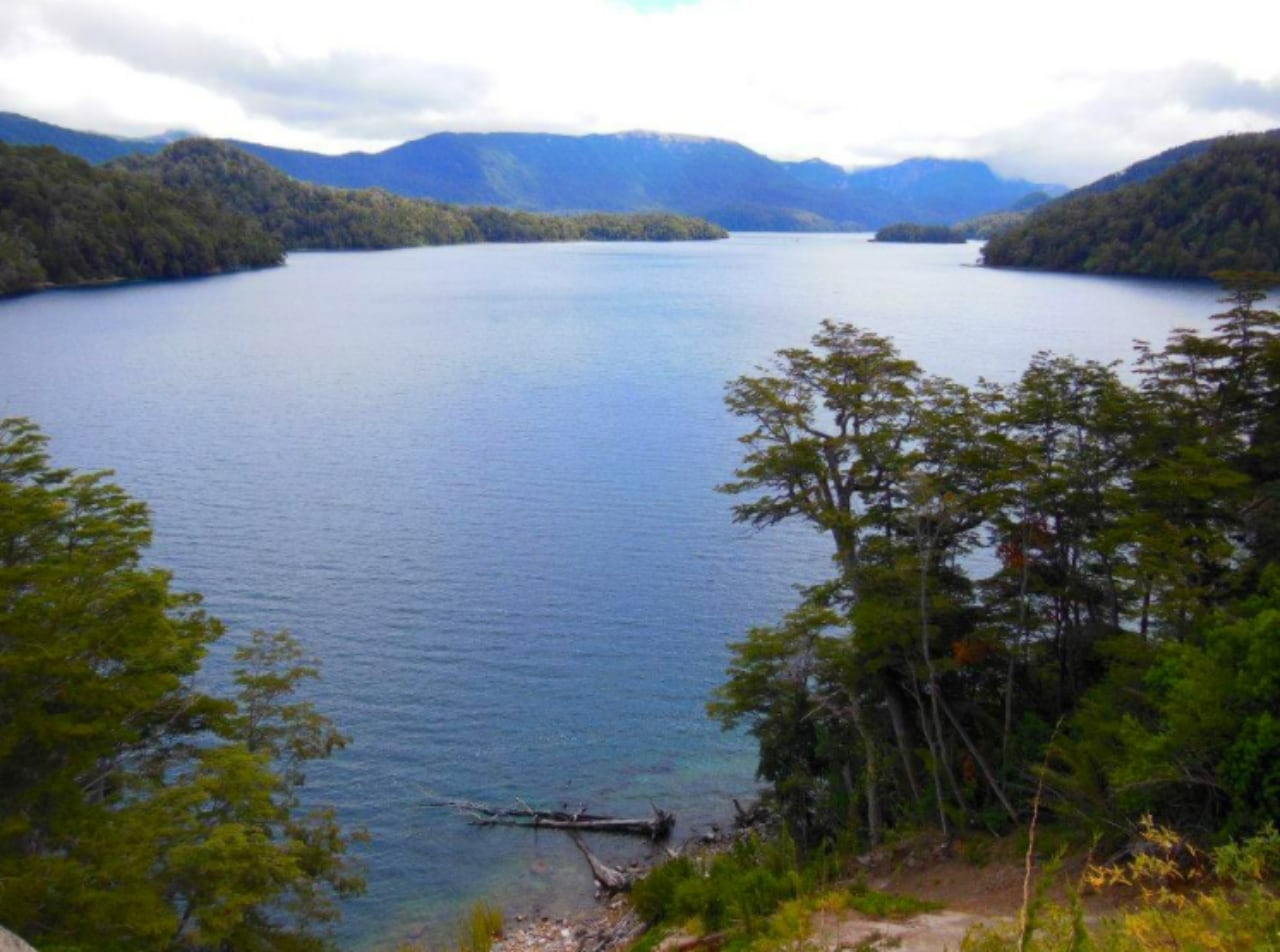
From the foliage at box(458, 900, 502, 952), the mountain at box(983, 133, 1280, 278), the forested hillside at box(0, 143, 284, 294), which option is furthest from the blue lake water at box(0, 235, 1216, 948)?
the mountain at box(983, 133, 1280, 278)

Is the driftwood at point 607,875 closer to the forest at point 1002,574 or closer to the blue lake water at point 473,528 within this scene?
the blue lake water at point 473,528

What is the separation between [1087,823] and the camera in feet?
64.6

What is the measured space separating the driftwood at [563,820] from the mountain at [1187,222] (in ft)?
465

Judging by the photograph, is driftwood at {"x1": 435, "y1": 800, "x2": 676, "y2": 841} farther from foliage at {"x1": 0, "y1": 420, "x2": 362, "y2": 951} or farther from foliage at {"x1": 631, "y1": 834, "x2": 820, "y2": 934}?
foliage at {"x1": 0, "y1": 420, "x2": 362, "y2": 951}

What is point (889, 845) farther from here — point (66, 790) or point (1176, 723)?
point (66, 790)

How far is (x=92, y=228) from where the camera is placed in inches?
6235

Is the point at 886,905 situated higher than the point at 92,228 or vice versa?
the point at 92,228

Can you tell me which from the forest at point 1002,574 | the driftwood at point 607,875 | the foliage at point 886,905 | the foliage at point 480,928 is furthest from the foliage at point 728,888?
the foliage at point 480,928

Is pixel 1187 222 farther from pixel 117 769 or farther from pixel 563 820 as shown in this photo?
pixel 117 769

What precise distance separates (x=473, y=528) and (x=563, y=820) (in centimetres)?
2240

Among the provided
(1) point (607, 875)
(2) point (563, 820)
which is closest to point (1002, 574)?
(1) point (607, 875)

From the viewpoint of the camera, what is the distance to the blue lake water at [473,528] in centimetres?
3109

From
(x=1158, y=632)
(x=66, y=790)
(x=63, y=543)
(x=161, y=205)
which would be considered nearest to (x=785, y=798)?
(x=1158, y=632)

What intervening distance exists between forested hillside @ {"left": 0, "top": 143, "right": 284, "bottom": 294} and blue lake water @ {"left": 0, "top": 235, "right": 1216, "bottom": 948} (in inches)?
1471
